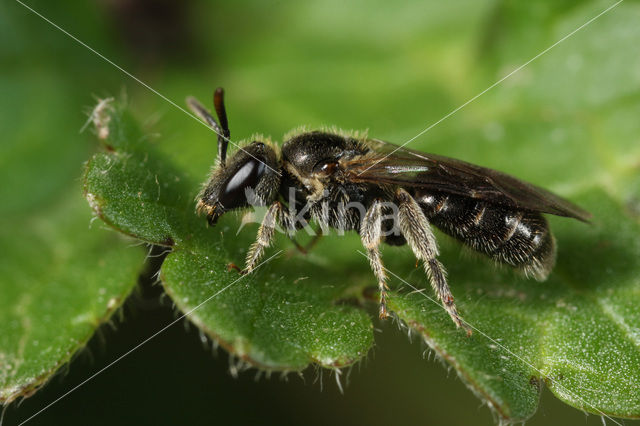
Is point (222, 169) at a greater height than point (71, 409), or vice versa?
point (222, 169)

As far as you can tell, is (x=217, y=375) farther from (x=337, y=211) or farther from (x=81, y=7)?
(x=81, y=7)

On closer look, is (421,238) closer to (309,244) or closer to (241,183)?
(309,244)

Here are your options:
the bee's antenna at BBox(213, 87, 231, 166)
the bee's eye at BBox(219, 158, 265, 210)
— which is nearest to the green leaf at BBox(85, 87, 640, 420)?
the bee's eye at BBox(219, 158, 265, 210)

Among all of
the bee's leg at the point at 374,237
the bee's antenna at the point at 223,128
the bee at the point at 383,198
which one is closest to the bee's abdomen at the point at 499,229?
the bee at the point at 383,198

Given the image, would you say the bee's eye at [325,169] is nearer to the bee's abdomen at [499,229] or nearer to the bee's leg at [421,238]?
the bee's leg at [421,238]

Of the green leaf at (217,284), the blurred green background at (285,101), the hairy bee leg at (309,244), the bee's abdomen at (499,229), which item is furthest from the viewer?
the blurred green background at (285,101)

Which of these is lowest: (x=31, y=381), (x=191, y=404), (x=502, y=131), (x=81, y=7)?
(x=191, y=404)

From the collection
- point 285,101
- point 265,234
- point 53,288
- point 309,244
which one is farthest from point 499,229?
point 53,288

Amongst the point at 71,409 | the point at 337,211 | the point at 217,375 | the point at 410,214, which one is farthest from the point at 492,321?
the point at 71,409
